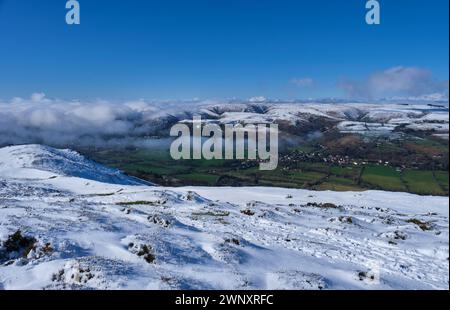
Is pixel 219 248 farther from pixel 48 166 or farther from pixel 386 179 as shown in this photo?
pixel 48 166

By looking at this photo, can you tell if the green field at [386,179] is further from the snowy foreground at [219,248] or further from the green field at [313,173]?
the snowy foreground at [219,248]

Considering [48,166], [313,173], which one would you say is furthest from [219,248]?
[313,173]

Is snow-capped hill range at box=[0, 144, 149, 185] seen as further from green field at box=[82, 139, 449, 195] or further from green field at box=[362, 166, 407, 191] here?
green field at box=[362, 166, 407, 191]

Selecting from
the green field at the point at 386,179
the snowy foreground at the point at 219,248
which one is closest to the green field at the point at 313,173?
the green field at the point at 386,179

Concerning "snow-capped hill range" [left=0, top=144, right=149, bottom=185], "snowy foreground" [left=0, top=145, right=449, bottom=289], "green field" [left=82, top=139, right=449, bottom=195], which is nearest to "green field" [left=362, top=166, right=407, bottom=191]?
"green field" [left=82, top=139, right=449, bottom=195]
